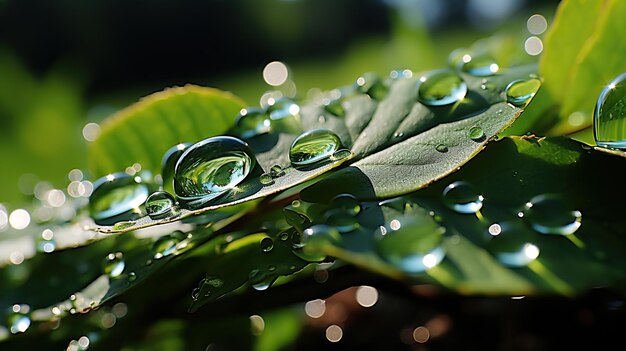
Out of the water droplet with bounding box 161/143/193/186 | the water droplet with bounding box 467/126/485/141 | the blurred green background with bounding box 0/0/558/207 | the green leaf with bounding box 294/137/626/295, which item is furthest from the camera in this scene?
the blurred green background with bounding box 0/0/558/207

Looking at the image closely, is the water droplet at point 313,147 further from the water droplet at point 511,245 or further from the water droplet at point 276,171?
the water droplet at point 511,245

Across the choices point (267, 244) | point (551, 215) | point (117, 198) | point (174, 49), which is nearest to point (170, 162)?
point (117, 198)

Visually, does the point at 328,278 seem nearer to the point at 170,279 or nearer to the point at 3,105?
the point at 170,279

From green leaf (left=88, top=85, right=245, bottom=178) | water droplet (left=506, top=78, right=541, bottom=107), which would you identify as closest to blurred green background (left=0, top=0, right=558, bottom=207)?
green leaf (left=88, top=85, right=245, bottom=178)

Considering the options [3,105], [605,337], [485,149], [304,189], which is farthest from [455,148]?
[3,105]

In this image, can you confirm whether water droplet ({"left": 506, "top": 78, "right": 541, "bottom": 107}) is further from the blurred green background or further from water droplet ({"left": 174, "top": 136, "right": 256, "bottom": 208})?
the blurred green background
